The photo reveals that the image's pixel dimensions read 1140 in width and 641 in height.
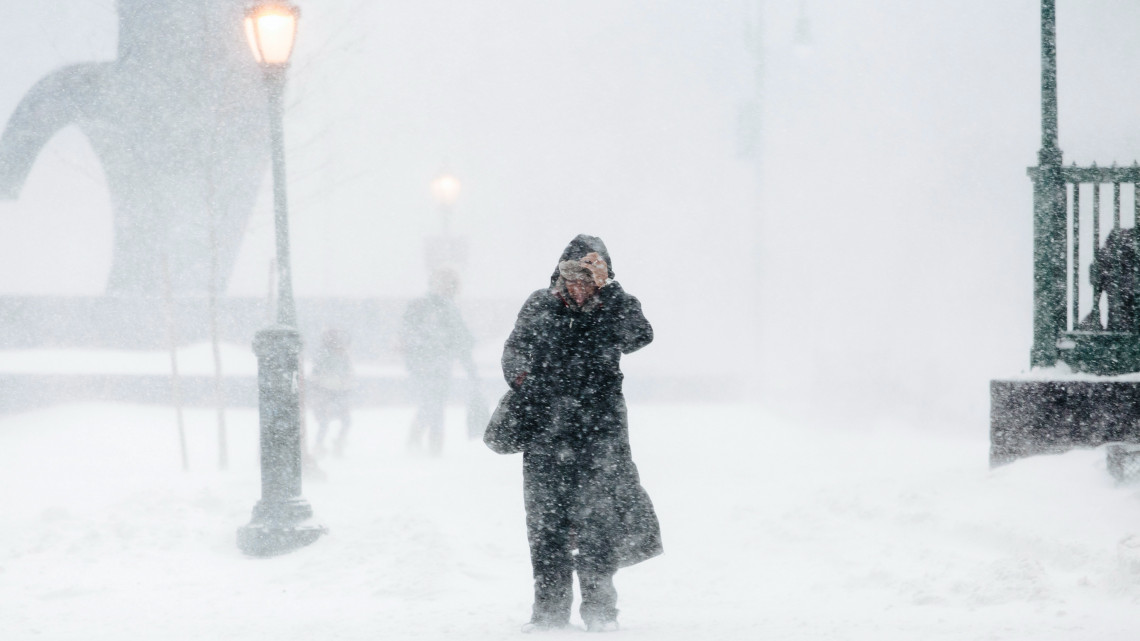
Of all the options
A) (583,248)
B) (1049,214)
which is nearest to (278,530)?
(583,248)

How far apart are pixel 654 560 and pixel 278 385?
107 inches

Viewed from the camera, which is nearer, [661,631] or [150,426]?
[661,631]

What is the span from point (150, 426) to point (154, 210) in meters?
5.96

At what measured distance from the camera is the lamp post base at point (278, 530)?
26.3 feet

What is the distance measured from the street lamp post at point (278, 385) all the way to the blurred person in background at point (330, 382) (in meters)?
4.71

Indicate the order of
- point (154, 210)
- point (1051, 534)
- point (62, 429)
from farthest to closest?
point (154, 210)
point (62, 429)
point (1051, 534)

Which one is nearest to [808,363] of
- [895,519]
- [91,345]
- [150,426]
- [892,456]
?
[892,456]

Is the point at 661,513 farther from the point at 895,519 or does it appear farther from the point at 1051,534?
the point at 1051,534

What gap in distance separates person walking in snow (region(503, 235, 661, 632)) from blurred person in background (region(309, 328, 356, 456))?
27.6 ft

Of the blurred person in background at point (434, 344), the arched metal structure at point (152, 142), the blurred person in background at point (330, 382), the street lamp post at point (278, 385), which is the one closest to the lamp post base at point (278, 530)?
the street lamp post at point (278, 385)

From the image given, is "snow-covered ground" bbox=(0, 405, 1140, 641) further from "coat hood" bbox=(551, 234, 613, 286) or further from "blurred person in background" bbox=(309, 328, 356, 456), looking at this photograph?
"blurred person in background" bbox=(309, 328, 356, 456)

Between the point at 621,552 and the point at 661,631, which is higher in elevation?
the point at 621,552

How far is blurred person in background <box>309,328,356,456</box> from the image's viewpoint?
13352 mm

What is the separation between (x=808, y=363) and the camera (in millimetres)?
22188
